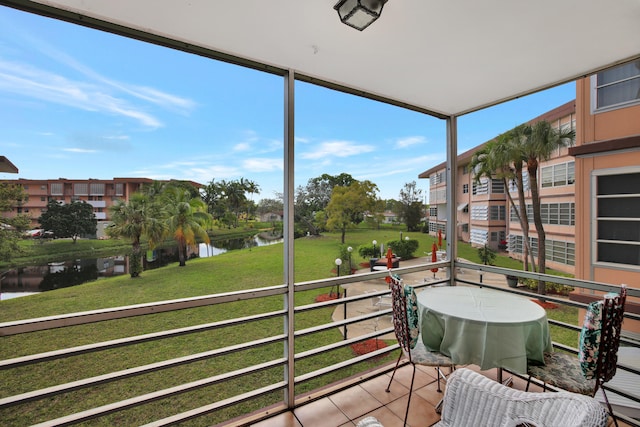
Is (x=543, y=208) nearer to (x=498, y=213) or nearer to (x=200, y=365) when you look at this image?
(x=498, y=213)

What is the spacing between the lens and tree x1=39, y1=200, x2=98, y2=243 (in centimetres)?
190

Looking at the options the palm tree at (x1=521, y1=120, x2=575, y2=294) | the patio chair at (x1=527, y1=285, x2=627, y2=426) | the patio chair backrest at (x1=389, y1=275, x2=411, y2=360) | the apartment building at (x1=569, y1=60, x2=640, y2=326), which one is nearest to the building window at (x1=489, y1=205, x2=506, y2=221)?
the palm tree at (x1=521, y1=120, x2=575, y2=294)

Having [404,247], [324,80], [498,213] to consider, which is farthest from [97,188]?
A: [498,213]

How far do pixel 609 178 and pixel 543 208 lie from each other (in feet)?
4.20

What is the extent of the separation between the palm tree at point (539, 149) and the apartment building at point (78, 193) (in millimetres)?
6089

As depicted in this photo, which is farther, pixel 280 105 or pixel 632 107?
pixel 632 107

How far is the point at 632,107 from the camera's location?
3410mm

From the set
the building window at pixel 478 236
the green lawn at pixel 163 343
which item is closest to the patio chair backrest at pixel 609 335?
the green lawn at pixel 163 343

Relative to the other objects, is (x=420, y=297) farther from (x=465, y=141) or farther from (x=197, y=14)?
(x=197, y=14)

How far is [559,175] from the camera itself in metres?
4.68

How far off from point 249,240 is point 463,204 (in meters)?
2.61

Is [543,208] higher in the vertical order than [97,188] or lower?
lower

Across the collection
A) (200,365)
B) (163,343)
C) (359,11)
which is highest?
(359,11)

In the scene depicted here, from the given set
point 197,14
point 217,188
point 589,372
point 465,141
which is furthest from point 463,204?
point 197,14
